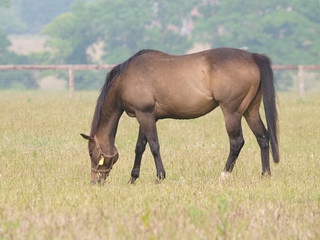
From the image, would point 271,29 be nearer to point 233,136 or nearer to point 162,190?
point 233,136

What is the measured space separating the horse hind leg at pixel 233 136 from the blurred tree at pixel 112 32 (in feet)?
137

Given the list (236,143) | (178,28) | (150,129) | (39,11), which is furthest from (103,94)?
(39,11)

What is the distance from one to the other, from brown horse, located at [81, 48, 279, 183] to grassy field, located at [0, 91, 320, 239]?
0.56 metres

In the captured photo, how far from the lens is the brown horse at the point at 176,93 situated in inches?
284

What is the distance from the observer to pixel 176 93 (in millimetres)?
7254

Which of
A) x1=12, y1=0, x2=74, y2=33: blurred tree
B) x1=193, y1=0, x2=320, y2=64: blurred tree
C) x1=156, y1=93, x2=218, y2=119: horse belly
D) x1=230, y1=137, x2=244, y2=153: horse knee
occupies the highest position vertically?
x1=156, y1=93, x2=218, y2=119: horse belly

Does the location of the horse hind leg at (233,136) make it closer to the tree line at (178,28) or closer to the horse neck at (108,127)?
the horse neck at (108,127)

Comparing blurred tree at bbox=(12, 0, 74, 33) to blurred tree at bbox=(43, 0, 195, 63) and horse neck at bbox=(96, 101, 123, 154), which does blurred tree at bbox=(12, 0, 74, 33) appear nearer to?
blurred tree at bbox=(43, 0, 195, 63)

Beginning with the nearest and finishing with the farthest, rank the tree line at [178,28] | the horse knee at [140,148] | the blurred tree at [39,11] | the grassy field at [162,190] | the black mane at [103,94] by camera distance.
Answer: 1. the grassy field at [162,190]
2. the black mane at [103,94]
3. the horse knee at [140,148]
4. the tree line at [178,28]
5. the blurred tree at [39,11]

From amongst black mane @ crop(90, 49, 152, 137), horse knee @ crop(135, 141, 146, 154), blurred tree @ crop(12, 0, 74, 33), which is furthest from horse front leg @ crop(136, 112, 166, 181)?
blurred tree @ crop(12, 0, 74, 33)

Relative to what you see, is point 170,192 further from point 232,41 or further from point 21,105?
point 232,41

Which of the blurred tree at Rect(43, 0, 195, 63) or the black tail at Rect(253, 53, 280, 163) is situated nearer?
the black tail at Rect(253, 53, 280, 163)

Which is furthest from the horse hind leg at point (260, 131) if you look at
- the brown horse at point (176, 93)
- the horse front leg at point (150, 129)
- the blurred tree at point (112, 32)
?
the blurred tree at point (112, 32)

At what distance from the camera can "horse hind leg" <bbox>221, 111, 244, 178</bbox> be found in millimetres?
7262
